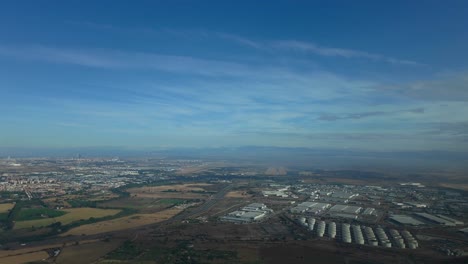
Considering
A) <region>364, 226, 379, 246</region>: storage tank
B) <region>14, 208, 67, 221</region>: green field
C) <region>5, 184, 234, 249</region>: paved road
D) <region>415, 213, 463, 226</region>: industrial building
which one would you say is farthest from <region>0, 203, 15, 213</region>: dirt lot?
<region>415, 213, 463, 226</region>: industrial building

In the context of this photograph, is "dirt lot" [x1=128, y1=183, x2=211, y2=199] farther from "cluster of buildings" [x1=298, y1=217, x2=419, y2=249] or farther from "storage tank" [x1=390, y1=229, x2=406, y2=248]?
"storage tank" [x1=390, y1=229, x2=406, y2=248]

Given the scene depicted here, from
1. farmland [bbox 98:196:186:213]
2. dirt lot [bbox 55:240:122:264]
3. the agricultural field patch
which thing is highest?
farmland [bbox 98:196:186:213]

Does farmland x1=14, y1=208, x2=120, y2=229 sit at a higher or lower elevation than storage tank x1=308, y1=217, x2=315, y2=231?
lower

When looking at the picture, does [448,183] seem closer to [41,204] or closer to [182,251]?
[182,251]

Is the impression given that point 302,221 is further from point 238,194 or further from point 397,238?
point 238,194

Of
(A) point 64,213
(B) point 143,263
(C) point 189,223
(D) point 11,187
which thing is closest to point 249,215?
(C) point 189,223

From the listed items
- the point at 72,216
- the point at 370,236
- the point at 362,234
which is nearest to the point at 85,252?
the point at 72,216

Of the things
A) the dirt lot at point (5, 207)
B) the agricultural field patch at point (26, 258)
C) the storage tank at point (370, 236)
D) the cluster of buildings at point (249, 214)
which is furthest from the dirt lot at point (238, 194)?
the agricultural field patch at point (26, 258)
